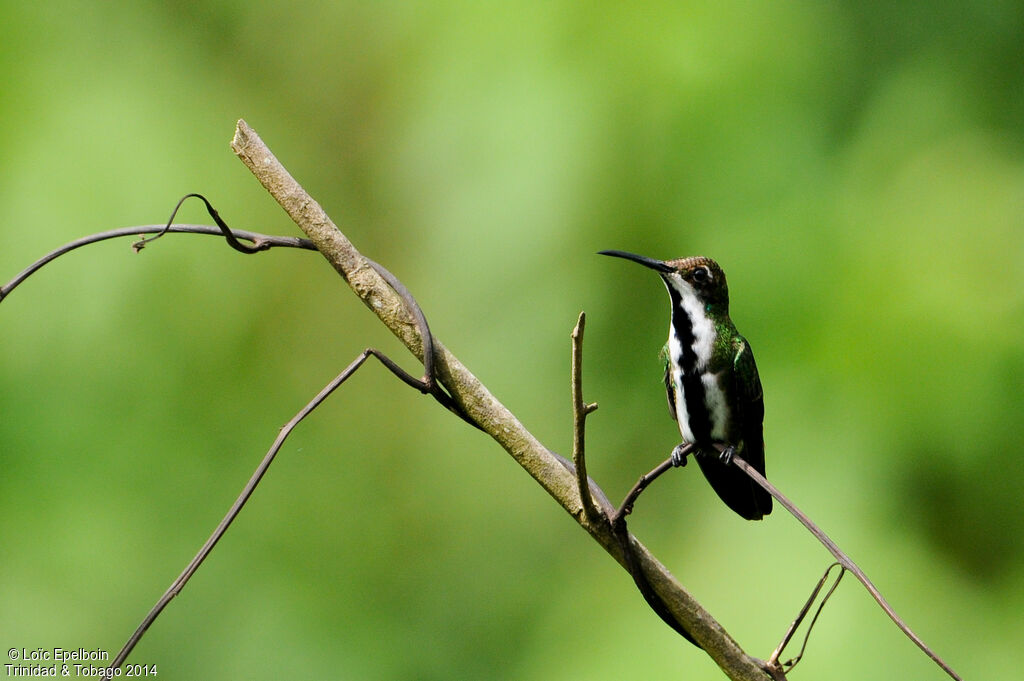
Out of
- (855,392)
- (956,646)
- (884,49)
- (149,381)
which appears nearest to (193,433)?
(149,381)

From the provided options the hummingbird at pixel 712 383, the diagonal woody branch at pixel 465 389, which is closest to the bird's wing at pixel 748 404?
the hummingbird at pixel 712 383

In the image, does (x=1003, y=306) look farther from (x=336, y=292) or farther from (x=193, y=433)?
(x=193, y=433)

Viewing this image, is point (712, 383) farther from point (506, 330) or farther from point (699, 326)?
point (506, 330)

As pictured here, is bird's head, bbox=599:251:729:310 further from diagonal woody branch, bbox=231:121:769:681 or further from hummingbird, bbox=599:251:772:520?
diagonal woody branch, bbox=231:121:769:681

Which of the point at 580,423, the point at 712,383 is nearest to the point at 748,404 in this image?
the point at 712,383

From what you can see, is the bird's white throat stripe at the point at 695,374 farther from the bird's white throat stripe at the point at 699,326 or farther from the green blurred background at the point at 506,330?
the green blurred background at the point at 506,330

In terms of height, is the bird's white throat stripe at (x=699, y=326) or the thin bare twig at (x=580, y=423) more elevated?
the thin bare twig at (x=580, y=423)
